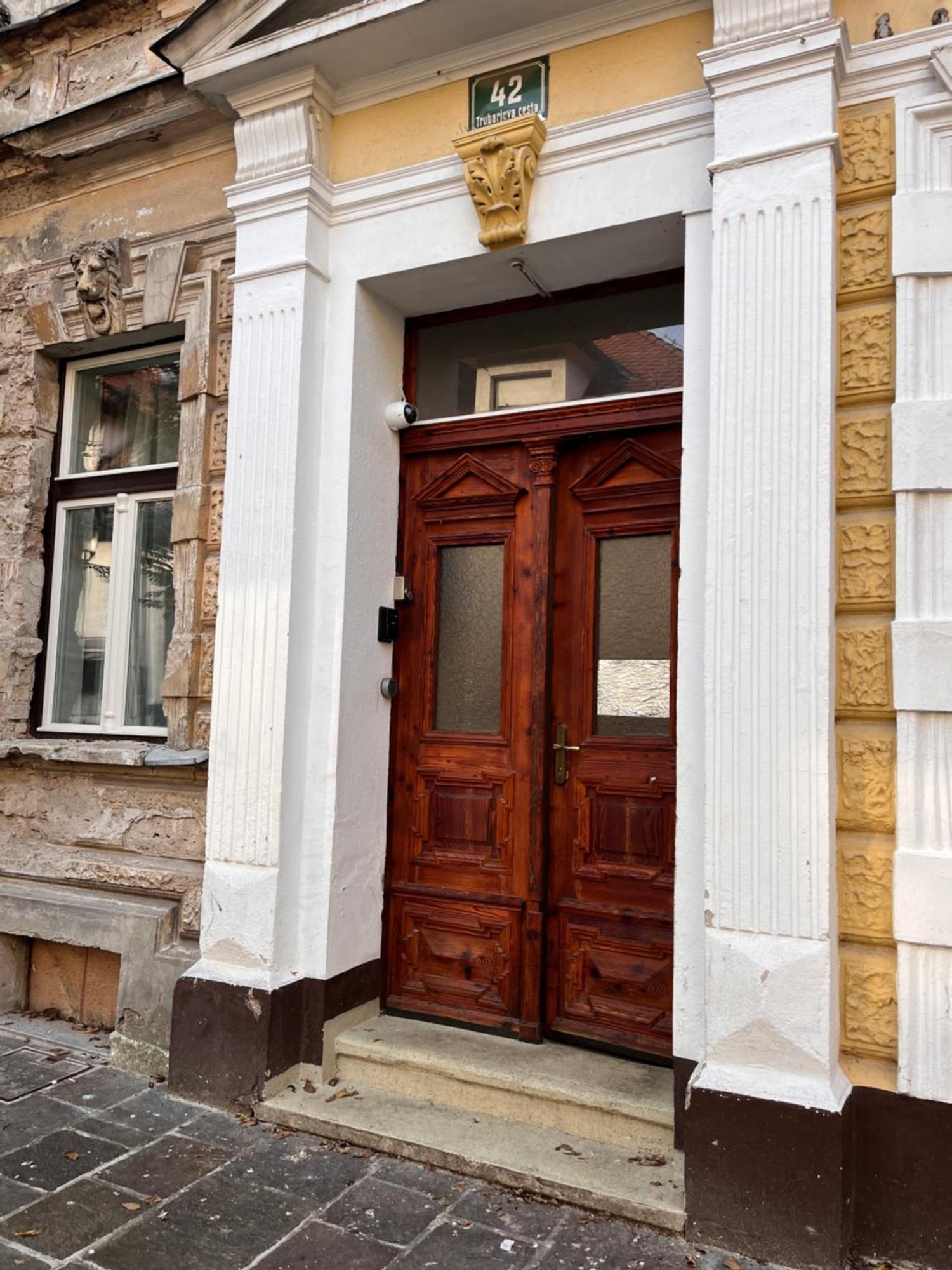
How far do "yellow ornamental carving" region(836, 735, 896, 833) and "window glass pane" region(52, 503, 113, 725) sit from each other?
12.1 ft

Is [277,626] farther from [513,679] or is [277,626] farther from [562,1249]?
[562,1249]

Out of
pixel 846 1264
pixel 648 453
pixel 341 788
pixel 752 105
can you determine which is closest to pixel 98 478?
pixel 341 788

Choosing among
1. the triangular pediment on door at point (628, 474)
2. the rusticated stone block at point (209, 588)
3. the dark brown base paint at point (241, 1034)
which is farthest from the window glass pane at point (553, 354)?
the dark brown base paint at point (241, 1034)

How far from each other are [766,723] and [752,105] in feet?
6.86

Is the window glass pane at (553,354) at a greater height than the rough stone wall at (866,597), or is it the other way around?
the window glass pane at (553,354)

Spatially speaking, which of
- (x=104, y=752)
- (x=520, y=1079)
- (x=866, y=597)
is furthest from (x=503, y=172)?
(x=520, y=1079)

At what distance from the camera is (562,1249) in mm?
2850

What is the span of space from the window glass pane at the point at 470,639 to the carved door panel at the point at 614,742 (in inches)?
12.0

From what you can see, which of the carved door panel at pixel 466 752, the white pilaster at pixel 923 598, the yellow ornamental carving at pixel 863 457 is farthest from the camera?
the carved door panel at pixel 466 752

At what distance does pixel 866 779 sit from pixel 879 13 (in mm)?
2545

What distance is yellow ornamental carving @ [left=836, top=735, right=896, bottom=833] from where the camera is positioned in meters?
3.00

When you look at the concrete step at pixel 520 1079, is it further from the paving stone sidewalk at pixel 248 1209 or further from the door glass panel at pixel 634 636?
the door glass panel at pixel 634 636

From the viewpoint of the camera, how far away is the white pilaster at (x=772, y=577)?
294cm

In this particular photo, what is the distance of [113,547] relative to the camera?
5004 mm
